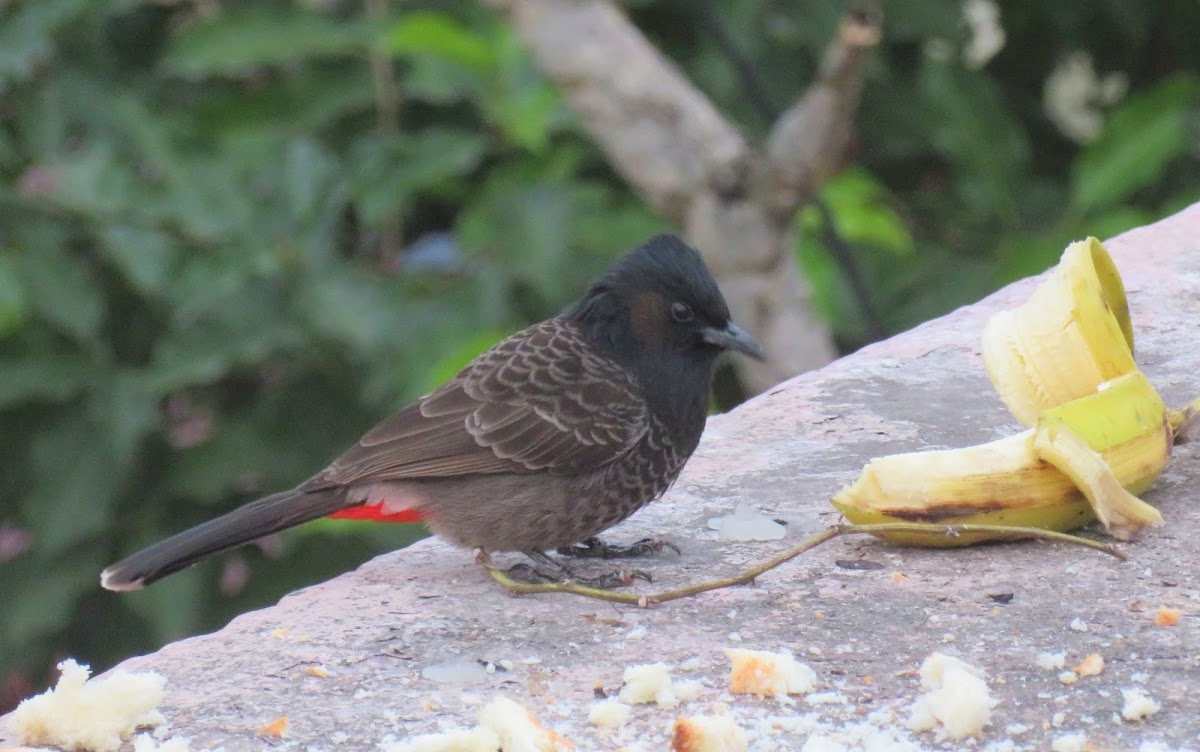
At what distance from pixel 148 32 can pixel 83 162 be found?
1.18 metres

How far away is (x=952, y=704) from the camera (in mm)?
2389

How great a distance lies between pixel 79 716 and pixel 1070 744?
1287mm

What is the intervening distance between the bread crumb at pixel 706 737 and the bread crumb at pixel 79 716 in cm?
74

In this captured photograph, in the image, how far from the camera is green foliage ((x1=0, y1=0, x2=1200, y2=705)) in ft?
16.0

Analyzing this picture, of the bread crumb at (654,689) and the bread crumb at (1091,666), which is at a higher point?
the bread crumb at (654,689)

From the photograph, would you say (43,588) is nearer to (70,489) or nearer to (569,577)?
(70,489)

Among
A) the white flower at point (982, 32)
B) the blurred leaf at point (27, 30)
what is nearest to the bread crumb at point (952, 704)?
the blurred leaf at point (27, 30)

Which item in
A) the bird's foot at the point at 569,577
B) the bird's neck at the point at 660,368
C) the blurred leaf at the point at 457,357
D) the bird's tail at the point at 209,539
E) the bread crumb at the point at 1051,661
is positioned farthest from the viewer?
the blurred leaf at the point at 457,357

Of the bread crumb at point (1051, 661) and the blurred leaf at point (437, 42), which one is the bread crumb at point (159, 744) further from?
the blurred leaf at point (437, 42)

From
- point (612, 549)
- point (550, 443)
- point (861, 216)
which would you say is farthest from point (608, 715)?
point (861, 216)

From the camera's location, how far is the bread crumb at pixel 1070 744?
2.31 meters

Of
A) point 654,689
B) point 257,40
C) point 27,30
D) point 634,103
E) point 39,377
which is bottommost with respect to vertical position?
point 654,689

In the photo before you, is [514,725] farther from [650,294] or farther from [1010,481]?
[650,294]

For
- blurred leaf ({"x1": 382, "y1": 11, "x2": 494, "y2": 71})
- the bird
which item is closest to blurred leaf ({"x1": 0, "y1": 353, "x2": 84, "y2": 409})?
→ blurred leaf ({"x1": 382, "y1": 11, "x2": 494, "y2": 71})
